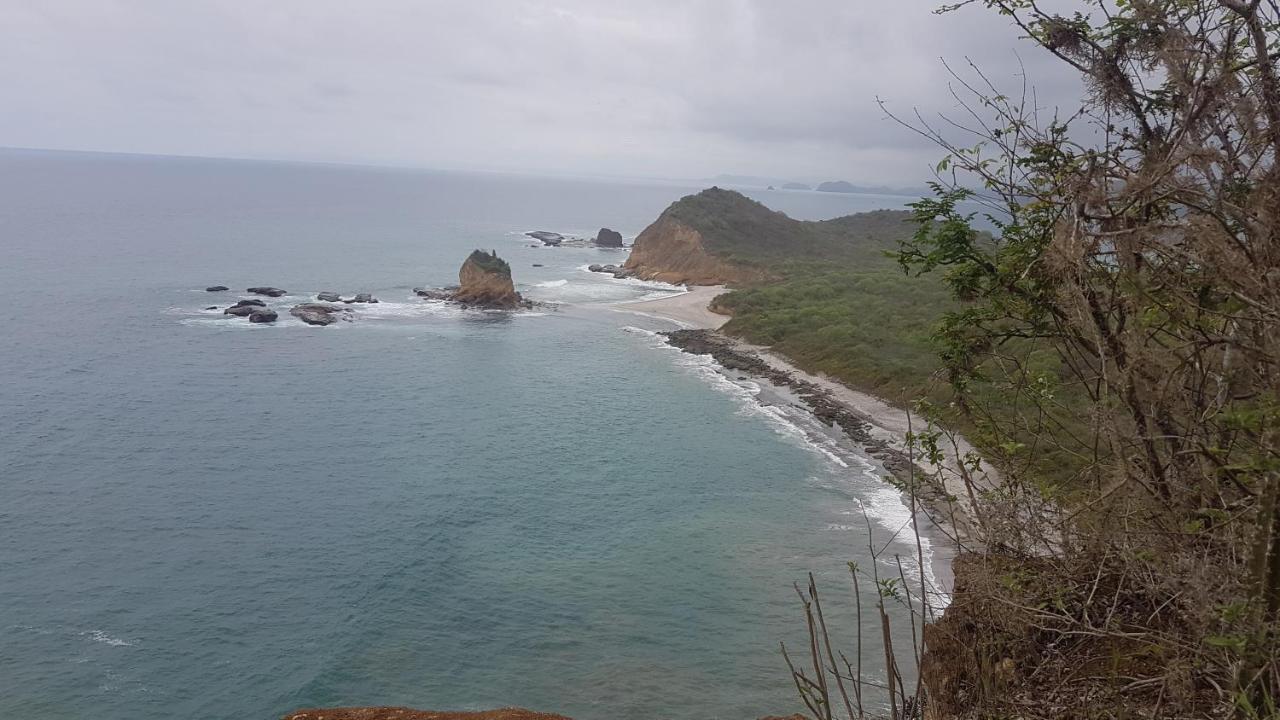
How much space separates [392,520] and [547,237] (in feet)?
356

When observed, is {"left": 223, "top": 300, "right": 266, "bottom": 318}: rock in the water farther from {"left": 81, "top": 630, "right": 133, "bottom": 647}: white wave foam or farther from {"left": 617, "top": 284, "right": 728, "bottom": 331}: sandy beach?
{"left": 81, "top": 630, "right": 133, "bottom": 647}: white wave foam

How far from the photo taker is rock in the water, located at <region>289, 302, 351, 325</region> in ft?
198

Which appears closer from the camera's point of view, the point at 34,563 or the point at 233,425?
the point at 34,563

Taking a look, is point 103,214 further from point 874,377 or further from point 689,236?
point 874,377

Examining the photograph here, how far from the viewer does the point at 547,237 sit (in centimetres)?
13388

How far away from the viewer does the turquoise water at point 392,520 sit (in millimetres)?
19719

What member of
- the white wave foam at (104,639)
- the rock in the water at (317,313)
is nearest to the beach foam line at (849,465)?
the white wave foam at (104,639)

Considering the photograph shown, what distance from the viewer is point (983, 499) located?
24.8 feet

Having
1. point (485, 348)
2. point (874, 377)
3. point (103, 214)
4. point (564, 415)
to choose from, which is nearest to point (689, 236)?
point (485, 348)

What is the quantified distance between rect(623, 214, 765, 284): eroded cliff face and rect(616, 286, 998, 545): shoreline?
11.5m

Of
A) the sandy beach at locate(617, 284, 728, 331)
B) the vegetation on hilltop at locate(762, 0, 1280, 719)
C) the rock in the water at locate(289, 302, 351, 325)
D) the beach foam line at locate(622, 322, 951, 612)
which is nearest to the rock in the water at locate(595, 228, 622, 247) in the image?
the sandy beach at locate(617, 284, 728, 331)

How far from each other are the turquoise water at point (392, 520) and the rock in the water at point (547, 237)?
230 feet

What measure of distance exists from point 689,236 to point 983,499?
8898 centimetres

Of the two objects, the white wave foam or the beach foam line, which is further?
the beach foam line
